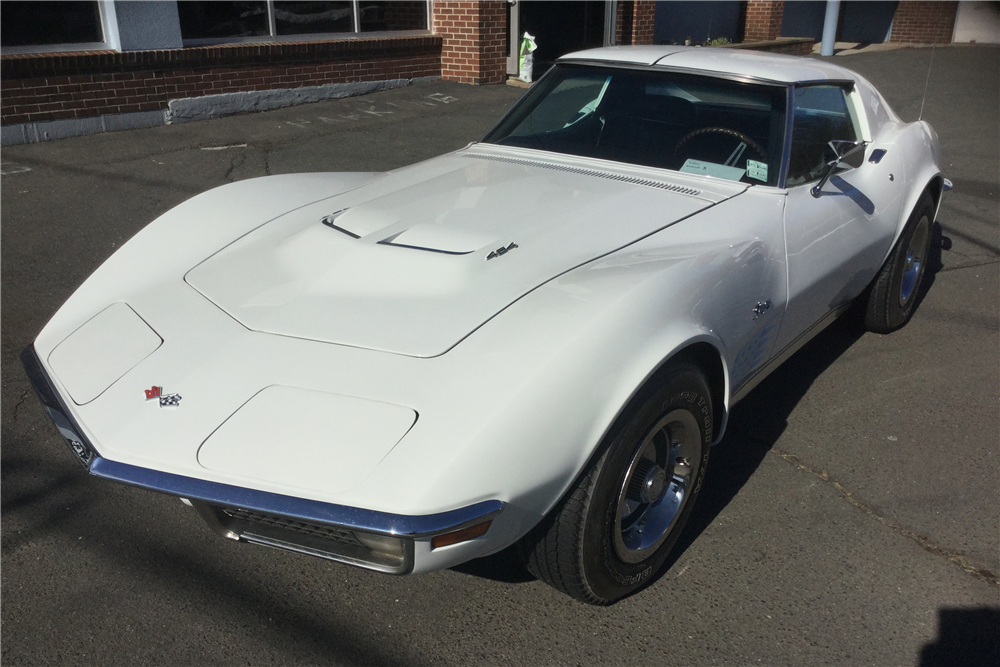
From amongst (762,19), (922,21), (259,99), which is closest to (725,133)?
(259,99)

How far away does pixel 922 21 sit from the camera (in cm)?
1705

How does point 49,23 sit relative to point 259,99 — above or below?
above

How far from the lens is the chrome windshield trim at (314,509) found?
1.71 m

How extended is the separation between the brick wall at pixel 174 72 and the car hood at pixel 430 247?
17.5ft

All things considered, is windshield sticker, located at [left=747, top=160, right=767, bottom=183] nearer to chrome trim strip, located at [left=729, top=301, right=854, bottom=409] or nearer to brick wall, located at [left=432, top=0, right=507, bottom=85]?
chrome trim strip, located at [left=729, top=301, right=854, bottom=409]

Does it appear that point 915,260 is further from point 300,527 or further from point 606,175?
point 300,527

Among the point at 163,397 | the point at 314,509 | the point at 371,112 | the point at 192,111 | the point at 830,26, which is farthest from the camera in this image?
the point at 830,26

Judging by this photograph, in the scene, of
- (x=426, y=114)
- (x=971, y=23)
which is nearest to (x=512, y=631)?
(x=426, y=114)

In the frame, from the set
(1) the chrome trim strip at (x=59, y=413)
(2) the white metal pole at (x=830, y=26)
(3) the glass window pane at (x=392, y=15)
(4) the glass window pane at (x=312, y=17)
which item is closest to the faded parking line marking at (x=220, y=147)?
(4) the glass window pane at (x=312, y=17)

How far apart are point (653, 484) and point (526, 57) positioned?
8857 mm

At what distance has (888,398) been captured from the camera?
3.61 m

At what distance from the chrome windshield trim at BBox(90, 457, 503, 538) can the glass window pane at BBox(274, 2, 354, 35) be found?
7981mm

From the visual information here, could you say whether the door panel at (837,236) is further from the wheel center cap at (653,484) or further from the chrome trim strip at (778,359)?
the wheel center cap at (653,484)

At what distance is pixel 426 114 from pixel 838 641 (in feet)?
24.6
